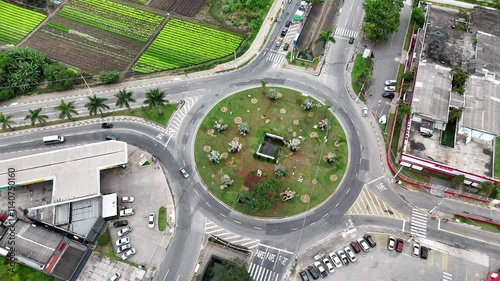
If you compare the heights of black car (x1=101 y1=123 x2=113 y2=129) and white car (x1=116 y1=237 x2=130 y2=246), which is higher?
black car (x1=101 y1=123 x2=113 y2=129)

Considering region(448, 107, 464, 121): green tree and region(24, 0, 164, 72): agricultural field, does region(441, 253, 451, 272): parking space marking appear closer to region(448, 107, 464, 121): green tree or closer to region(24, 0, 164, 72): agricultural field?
region(448, 107, 464, 121): green tree

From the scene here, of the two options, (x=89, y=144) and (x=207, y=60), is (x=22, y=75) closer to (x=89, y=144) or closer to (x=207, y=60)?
(x=89, y=144)

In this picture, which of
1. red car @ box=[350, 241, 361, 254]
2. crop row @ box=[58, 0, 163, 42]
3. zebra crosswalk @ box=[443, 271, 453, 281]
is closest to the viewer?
zebra crosswalk @ box=[443, 271, 453, 281]

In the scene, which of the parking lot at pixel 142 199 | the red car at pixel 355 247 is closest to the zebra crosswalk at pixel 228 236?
the parking lot at pixel 142 199

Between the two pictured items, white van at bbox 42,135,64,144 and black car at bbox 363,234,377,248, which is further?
white van at bbox 42,135,64,144

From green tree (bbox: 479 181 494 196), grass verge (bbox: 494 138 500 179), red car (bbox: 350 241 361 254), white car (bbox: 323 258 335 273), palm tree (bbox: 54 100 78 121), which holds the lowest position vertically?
white car (bbox: 323 258 335 273)

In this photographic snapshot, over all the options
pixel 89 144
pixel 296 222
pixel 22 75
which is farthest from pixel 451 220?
pixel 22 75

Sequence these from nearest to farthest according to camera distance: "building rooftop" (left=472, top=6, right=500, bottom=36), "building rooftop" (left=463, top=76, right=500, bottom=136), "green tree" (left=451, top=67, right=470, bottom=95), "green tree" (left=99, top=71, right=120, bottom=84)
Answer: "building rooftop" (left=463, top=76, right=500, bottom=136)
"green tree" (left=451, top=67, right=470, bottom=95)
"green tree" (left=99, top=71, right=120, bottom=84)
"building rooftop" (left=472, top=6, right=500, bottom=36)

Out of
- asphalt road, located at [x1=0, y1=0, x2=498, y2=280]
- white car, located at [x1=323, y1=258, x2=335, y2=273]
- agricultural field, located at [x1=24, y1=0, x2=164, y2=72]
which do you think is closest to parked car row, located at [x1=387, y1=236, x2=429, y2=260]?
asphalt road, located at [x1=0, y1=0, x2=498, y2=280]
